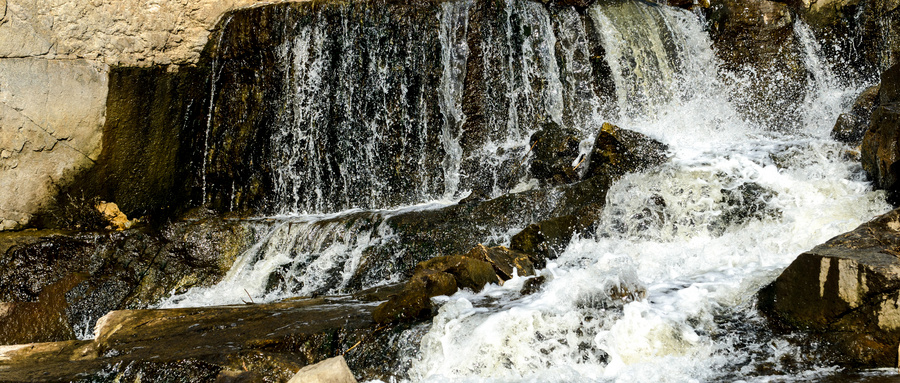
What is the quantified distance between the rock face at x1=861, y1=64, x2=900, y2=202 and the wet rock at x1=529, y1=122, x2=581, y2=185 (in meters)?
2.91

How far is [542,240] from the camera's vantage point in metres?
6.29

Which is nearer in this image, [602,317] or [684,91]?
[602,317]

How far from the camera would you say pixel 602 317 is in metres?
4.14

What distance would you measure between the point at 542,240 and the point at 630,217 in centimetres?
102

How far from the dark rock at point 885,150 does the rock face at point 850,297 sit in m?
2.08

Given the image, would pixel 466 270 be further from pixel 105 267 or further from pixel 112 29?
pixel 112 29

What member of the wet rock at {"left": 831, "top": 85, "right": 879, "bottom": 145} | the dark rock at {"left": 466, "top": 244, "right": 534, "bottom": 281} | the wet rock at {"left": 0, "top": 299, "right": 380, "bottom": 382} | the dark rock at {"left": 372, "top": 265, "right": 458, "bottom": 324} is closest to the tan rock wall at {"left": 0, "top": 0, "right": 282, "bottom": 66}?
the wet rock at {"left": 0, "top": 299, "right": 380, "bottom": 382}

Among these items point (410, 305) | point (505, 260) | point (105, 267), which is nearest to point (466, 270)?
point (505, 260)

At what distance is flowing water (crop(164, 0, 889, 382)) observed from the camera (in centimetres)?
391

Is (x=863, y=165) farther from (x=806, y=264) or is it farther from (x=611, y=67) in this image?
(x=611, y=67)

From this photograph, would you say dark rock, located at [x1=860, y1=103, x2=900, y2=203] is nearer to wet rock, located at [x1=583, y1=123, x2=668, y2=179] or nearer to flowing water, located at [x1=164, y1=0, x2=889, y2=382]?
flowing water, located at [x1=164, y1=0, x2=889, y2=382]

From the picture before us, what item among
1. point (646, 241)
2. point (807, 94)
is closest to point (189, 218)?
point (646, 241)

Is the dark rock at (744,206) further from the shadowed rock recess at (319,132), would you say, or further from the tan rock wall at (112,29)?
the tan rock wall at (112,29)

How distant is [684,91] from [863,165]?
375 centimetres
